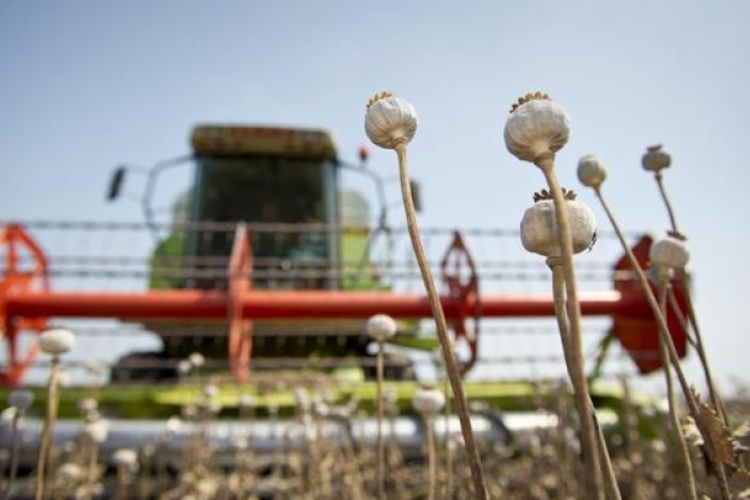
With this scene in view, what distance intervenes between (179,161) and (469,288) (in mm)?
2874

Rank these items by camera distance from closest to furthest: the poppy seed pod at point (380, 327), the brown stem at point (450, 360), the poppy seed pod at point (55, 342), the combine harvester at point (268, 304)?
the brown stem at point (450, 360), the poppy seed pod at point (55, 342), the poppy seed pod at point (380, 327), the combine harvester at point (268, 304)

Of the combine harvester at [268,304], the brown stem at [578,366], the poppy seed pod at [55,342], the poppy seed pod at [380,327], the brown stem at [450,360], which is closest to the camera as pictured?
the brown stem at [578,366]

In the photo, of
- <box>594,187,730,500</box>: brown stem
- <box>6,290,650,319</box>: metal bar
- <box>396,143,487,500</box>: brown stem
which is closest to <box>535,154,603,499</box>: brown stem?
<box>396,143,487,500</box>: brown stem

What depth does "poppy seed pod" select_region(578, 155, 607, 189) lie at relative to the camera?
90 centimetres

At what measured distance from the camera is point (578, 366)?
0.36 meters

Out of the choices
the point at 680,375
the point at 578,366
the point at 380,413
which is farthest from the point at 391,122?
the point at 380,413

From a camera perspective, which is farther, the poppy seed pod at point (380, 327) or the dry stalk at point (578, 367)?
the poppy seed pod at point (380, 327)

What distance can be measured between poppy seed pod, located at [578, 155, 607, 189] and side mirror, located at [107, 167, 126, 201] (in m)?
4.32

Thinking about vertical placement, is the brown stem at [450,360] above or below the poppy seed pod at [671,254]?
below

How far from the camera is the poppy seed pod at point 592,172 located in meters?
0.90

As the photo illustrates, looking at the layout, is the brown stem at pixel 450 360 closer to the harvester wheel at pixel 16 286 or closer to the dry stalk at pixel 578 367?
the dry stalk at pixel 578 367

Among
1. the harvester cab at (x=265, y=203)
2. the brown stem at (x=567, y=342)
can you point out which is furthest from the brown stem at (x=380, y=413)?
the harvester cab at (x=265, y=203)

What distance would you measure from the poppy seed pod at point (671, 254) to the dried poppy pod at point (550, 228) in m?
0.44

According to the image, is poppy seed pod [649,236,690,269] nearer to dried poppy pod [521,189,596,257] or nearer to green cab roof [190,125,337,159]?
dried poppy pod [521,189,596,257]
